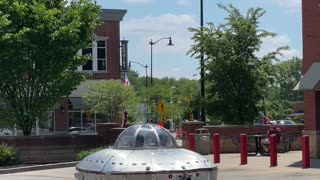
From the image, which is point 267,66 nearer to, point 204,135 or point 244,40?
point 244,40

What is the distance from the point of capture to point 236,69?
2894cm

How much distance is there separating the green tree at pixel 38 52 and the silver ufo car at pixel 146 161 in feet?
46.8

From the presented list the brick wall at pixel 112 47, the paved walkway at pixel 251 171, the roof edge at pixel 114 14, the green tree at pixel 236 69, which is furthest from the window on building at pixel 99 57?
the paved walkway at pixel 251 171

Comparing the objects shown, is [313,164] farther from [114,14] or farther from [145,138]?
[114,14]

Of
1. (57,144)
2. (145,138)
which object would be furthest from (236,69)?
(145,138)

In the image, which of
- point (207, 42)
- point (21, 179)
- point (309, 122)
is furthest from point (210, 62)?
point (21, 179)

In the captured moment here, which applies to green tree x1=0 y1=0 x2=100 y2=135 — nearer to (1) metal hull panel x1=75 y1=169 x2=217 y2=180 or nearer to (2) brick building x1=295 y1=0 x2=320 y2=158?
(2) brick building x1=295 y1=0 x2=320 y2=158

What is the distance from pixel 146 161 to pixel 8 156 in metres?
14.2

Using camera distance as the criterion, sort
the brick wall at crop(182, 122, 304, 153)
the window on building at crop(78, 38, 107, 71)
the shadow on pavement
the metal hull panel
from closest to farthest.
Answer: the metal hull panel, the shadow on pavement, the brick wall at crop(182, 122, 304, 153), the window on building at crop(78, 38, 107, 71)

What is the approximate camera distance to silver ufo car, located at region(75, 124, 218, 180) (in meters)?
9.52

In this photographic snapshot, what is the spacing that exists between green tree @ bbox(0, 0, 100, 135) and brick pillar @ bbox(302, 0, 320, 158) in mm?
8767

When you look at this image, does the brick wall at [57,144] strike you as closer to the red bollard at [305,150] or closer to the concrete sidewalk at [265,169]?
the concrete sidewalk at [265,169]

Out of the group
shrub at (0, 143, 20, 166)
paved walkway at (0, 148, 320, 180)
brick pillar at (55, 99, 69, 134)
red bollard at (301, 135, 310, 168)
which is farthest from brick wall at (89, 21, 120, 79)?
red bollard at (301, 135, 310, 168)

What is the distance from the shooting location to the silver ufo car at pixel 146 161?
952 centimetres
